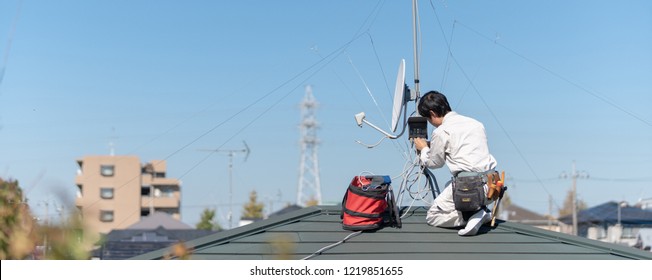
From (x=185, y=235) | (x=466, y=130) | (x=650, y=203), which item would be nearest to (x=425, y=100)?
(x=466, y=130)

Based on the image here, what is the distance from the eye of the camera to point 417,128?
6.20m

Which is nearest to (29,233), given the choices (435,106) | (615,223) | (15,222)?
(15,222)

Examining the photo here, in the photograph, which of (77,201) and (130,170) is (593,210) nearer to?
(130,170)

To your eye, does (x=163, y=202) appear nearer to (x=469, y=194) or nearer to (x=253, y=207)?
→ (x=253, y=207)

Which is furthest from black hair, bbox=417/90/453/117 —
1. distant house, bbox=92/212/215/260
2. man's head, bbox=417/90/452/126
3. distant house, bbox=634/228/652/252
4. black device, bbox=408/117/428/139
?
distant house, bbox=634/228/652/252

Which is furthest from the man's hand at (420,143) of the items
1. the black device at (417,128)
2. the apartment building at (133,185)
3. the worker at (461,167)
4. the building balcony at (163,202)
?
the building balcony at (163,202)

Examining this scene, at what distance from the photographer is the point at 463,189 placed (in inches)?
218

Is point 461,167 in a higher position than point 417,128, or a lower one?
lower

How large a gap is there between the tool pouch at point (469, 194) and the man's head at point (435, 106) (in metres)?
0.56

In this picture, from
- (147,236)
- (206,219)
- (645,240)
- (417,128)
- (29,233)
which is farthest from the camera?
(206,219)

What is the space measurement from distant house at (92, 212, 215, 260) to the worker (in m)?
14.0

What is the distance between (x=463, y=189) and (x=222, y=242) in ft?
5.48

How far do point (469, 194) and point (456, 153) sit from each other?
34 centimetres

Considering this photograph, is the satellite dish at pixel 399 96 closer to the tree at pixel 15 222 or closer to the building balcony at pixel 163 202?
the tree at pixel 15 222
